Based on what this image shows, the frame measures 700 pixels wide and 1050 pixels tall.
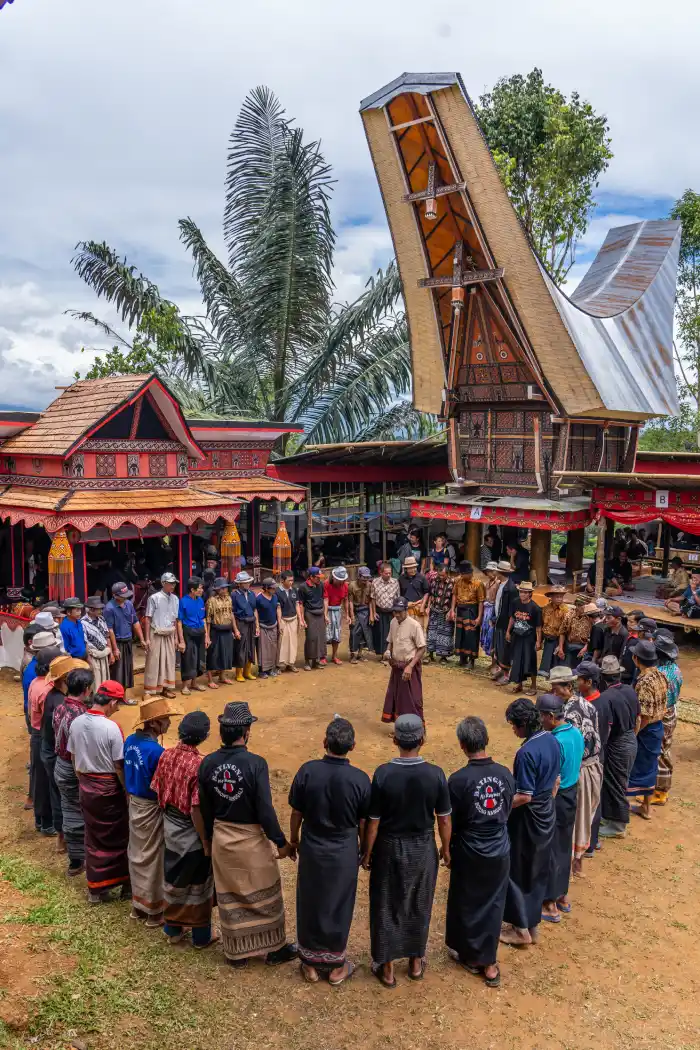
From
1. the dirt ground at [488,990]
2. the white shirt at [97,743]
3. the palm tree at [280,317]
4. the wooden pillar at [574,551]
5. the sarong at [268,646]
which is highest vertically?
the palm tree at [280,317]

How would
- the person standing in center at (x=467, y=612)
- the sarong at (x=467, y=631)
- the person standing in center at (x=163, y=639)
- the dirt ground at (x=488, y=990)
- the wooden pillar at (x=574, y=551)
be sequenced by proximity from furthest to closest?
the wooden pillar at (x=574, y=551), the sarong at (x=467, y=631), the person standing in center at (x=467, y=612), the person standing in center at (x=163, y=639), the dirt ground at (x=488, y=990)

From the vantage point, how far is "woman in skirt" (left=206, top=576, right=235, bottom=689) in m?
10.1

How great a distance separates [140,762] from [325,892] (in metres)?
1.42

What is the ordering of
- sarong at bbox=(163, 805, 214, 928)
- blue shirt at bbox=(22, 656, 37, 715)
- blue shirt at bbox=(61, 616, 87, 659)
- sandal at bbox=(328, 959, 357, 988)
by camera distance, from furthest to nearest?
blue shirt at bbox=(61, 616, 87, 659)
blue shirt at bbox=(22, 656, 37, 715)
sarong at bbox=(163, 805, 214, 928)
sandal at bbox=(328, 959, 357, 988)

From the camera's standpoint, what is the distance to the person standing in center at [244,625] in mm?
10344

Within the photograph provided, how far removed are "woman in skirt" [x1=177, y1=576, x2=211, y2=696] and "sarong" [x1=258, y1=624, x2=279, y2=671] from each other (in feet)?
2.75

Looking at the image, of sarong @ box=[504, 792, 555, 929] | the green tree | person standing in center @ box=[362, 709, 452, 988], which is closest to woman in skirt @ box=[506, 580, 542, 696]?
sarong @ box=[504, 792, 555, 929]

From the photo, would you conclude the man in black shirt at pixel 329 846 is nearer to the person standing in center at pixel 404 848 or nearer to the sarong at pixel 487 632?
the person standing in center at pixel 404 848

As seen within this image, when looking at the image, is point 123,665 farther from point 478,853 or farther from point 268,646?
point 478,853

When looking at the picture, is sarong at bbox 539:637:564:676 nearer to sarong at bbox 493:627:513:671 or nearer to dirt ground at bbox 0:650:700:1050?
sarong at bbox 493:627:513:671

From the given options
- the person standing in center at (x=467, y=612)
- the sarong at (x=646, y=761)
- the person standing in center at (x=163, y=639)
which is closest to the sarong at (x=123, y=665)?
the person standing in center at (x=163, y=639)

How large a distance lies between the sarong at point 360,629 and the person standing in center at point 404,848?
277 inches

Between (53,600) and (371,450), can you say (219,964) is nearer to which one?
(53,600)

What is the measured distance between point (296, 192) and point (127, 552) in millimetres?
11243
